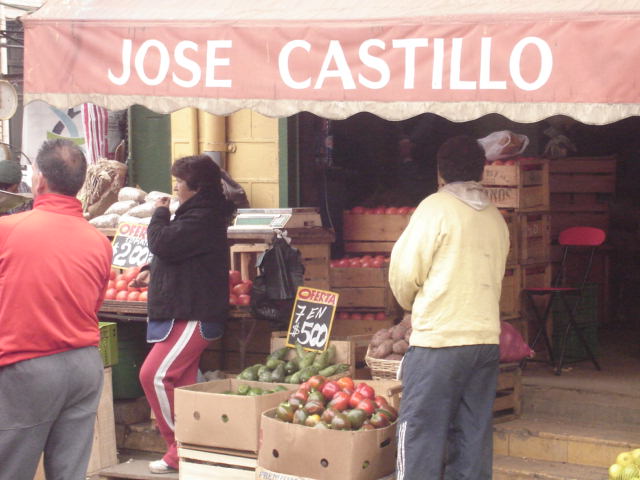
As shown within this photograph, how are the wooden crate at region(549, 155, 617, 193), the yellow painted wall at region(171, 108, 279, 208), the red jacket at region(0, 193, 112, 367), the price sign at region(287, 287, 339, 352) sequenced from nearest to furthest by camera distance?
the red jacket at region(0, 193, 112, 367) → the price sign at region(287, 287, 339, 352) → the yellow painted wall at region(171, 108, 279, 208) → the wooden crate at region(549, 155, 617, 193)

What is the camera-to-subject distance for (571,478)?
6562mm

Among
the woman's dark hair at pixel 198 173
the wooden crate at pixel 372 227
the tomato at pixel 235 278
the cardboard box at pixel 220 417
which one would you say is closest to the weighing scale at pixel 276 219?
the tomato at pixel 235 278

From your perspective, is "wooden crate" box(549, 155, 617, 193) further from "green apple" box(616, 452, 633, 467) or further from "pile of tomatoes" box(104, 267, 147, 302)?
"green apple" box(616, 452, 633, 467)

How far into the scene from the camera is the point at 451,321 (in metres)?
5.38

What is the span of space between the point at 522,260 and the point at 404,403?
10.8ft

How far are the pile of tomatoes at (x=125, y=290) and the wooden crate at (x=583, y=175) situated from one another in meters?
4.26

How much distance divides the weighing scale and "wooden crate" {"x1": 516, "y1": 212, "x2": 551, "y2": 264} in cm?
162

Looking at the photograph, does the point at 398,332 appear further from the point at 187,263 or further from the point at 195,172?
the point at 195,172

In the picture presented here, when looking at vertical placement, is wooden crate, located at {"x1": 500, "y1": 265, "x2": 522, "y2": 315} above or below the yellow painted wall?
below

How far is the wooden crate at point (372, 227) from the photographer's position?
916 centimetres

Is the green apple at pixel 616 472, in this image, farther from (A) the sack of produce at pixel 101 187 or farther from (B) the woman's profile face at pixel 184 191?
(A) the sack of produce at pixel 101 187

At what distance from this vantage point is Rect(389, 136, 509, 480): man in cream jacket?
212 inches

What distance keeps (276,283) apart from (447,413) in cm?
242

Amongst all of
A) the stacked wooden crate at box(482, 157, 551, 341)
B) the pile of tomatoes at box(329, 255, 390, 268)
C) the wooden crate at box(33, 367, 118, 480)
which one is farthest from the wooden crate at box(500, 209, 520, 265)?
the wooden crate at box(33, 367, 118, 480)
